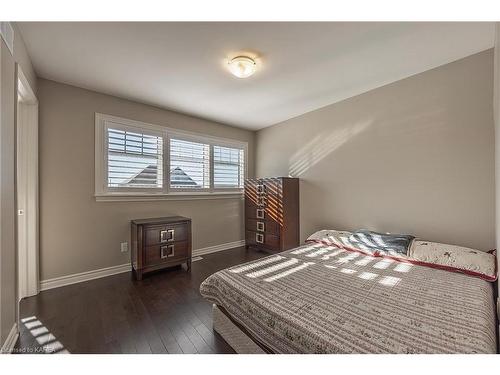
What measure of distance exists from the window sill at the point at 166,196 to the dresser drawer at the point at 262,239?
2.66ft

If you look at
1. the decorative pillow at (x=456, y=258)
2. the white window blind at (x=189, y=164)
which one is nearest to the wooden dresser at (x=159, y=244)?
the white window blind at (x=189, y=164)

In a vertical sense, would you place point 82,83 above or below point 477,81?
above

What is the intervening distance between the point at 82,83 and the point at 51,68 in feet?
1.09

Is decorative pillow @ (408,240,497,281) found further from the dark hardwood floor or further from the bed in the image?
the dark hardwood floor

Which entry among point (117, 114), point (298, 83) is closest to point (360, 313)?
point (298, 83)

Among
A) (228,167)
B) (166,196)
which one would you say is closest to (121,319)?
(166,196)

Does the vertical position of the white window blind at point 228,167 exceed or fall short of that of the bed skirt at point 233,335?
it exceeds it

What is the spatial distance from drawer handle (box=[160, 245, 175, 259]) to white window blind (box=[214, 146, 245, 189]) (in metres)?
1.44

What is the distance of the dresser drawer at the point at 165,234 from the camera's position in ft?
9.38

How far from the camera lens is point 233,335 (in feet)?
5.12

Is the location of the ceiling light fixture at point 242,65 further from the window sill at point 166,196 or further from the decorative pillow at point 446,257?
the decorative pillow at point 446,257

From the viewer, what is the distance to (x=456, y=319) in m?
1.20
